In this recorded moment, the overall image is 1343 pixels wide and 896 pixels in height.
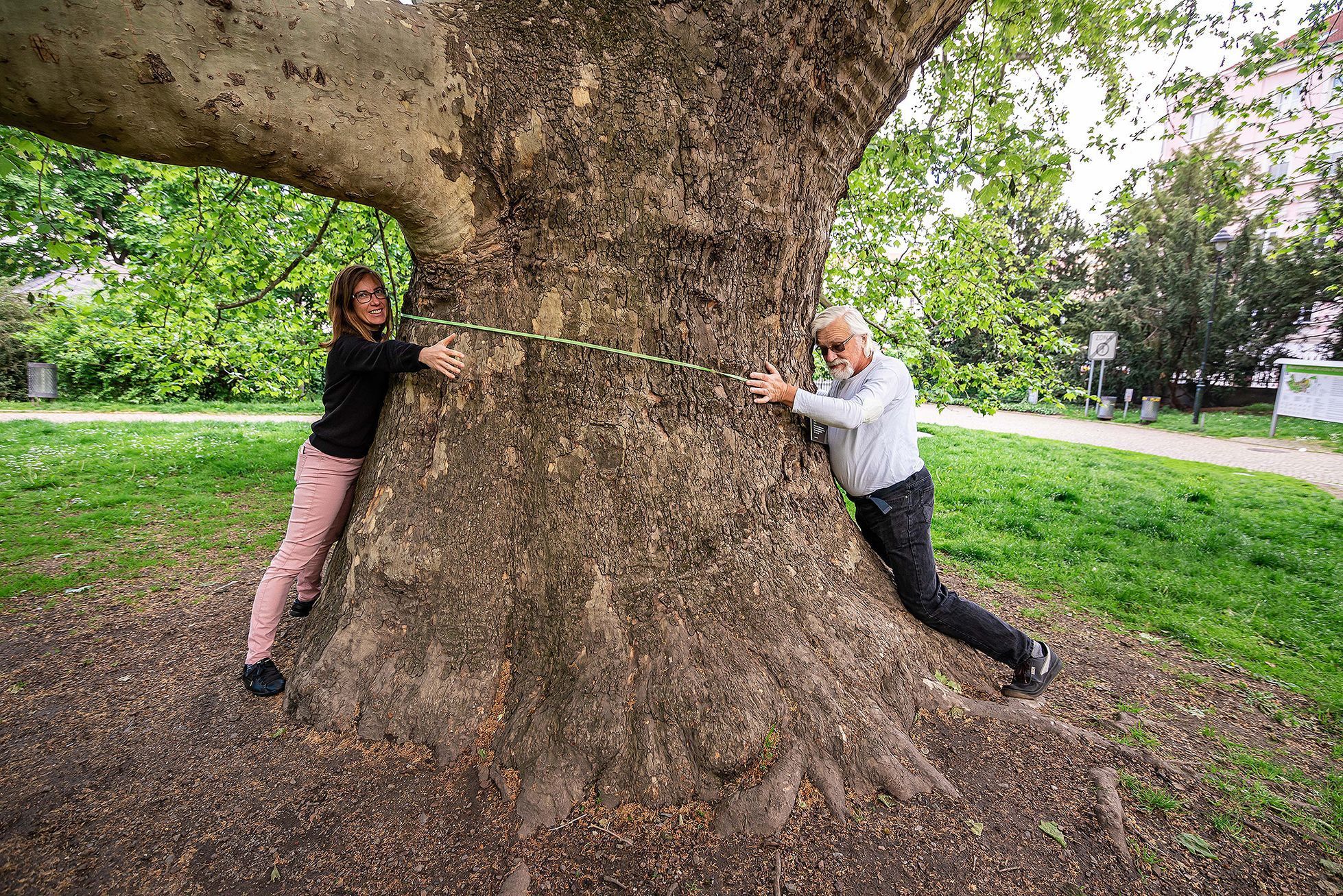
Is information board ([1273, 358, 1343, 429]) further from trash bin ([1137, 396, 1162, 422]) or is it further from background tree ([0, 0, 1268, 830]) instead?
background tree ([0, 0, 1268, 830])

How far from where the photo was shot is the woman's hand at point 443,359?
7.89 feet

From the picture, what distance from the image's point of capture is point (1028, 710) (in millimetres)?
2678

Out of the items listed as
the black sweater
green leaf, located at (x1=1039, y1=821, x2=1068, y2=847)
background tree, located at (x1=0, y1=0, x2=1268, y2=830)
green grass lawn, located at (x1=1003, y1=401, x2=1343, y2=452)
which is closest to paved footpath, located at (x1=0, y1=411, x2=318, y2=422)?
the black sweater

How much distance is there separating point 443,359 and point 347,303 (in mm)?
927

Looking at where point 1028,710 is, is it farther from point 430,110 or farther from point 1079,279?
point 1079,279

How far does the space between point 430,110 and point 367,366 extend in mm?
1094

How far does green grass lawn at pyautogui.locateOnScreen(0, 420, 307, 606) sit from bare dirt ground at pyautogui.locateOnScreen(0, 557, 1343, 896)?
2.26 metres

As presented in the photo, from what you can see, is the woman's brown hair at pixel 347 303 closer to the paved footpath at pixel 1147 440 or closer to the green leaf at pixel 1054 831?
the green leaf at pixel 1054 831

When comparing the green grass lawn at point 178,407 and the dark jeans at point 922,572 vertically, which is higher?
the dark jeans at point 922,572

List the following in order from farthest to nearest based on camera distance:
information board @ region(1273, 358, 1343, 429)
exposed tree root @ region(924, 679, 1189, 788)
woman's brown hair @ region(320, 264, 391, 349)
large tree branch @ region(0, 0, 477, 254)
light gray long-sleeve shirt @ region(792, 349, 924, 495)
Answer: information board @ region(1273, 358, 1343, 429), woman's brown hair @ region(320, 264, 391, 349), light gray long-sleeve shirt @ region(792, 349, 924, 495), exposed tree root @ region(924, 679, 1189, 788), large tree branch @ region(0, 0, 477, 254)

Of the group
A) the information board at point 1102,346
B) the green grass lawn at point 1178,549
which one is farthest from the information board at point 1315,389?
the green grass lawn at point 1178,549

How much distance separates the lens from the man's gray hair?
112 inches

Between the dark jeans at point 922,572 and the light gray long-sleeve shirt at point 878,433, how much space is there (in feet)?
0.24


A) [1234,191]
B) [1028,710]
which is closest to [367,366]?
[1028,710]
